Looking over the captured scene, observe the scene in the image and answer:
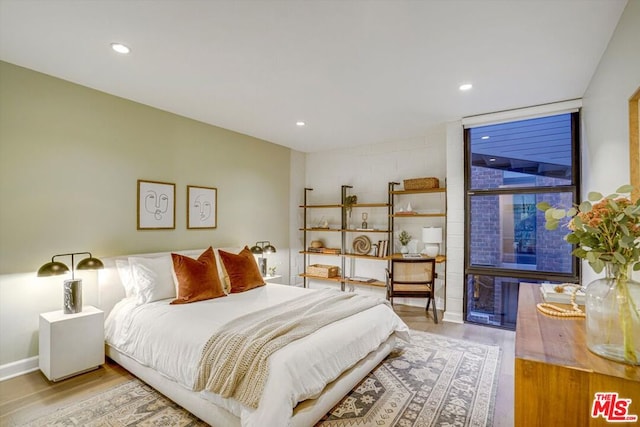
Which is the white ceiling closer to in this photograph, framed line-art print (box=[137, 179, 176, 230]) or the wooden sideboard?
framed line-art print (box=[137, 179, 176, 230])

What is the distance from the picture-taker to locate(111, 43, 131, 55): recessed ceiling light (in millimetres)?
2396

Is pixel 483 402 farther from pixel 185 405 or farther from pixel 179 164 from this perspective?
pixel 179 164

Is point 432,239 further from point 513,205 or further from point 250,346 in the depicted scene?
point 250,346

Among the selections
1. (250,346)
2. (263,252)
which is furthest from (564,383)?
(263,252)

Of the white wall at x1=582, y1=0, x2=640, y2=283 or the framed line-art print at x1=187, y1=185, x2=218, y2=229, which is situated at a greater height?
the white wall at x1=582, y1=0, x2=640, y2=283

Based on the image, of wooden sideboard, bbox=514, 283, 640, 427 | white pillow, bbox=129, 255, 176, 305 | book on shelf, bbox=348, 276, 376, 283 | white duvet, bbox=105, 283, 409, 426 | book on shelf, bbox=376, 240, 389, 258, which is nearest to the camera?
wooden sideboard, bbox=514, 283, 640, 427

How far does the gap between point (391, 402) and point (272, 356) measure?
106 cm

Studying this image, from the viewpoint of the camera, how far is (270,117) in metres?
4.09

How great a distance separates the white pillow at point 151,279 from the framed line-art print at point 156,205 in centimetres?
57

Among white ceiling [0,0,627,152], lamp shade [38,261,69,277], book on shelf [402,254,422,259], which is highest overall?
white ceiling [0,0,627,152]

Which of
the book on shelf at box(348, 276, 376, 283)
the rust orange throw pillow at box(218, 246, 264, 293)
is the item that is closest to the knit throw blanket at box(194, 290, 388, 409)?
the rust orange throw pillow at box(218, 246, 264, 293)

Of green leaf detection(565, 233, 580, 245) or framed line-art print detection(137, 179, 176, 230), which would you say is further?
framed line-art print detection(137, 179, 176, 230)

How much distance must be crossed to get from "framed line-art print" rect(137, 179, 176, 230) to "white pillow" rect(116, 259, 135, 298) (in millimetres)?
486

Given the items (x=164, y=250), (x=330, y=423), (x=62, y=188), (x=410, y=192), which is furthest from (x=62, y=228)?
(x=410, y=192)
